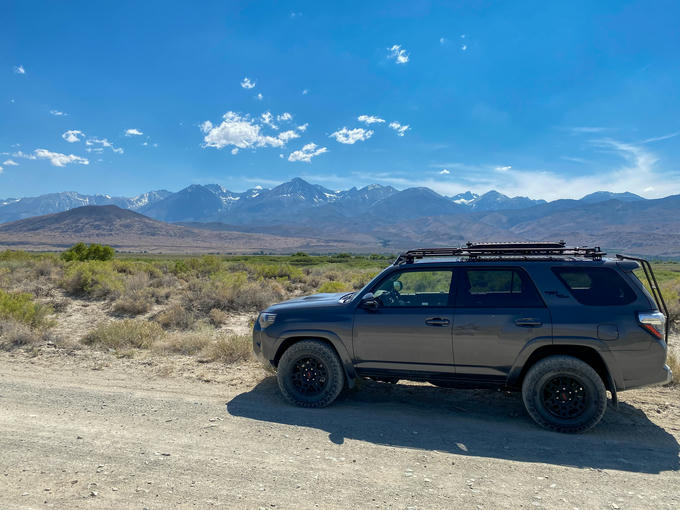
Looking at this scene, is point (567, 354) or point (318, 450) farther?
point (567, 354)

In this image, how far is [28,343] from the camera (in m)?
9.06

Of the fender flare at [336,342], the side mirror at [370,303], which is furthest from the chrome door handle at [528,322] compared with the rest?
the fender flare at [336,342]

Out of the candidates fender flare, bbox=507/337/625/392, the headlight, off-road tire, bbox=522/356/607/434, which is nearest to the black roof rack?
fender flare, bbox=507/337/625/392

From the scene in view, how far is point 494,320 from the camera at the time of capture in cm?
510

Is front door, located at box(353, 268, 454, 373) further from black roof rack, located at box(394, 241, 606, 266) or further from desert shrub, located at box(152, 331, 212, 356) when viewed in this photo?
desert shrub, located at box(152, 331, 212, 356)

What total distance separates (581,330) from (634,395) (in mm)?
2297

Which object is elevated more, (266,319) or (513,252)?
(513,252)

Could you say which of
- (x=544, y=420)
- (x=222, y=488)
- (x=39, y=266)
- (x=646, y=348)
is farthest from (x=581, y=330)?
(x=39, y=266)

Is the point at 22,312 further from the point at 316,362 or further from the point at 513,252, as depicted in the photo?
the point at 513,252

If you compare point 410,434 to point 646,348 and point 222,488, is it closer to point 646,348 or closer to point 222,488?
point 222,488

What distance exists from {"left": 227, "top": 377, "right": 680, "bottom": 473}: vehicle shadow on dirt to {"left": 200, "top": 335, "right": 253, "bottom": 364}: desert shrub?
1.61 m

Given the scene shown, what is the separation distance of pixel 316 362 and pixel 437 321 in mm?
1723

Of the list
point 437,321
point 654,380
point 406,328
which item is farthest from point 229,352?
point 654,380

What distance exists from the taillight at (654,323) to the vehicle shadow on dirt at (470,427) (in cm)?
120
